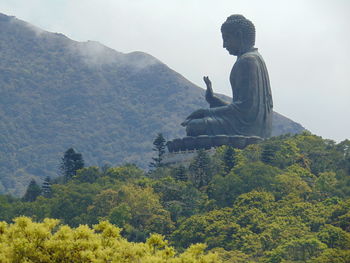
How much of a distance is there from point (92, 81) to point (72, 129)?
26.6 ft

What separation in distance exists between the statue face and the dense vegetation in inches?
185

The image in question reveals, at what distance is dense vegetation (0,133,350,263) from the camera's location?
29.1 m

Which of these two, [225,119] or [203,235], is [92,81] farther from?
[203,235]

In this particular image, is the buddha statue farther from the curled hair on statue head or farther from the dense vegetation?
the dense vegetation

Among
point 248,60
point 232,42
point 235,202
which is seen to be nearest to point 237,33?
point 232,42

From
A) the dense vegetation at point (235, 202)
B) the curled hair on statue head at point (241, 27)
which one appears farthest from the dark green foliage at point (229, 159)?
the curled hair on statue head at point (241, 27)

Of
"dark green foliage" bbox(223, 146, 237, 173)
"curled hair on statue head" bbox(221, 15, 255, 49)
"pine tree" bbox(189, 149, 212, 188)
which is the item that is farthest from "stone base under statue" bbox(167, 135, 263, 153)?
"curled hair on statue head" bbox(221, 15, 255, 49)

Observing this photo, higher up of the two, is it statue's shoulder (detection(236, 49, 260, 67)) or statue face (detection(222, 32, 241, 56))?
statue face (detection(222, 32, 241, 56))

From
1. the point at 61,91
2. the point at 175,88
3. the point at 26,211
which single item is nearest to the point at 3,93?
the point at 61,91

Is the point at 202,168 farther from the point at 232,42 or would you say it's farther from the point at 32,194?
the point at 232,42

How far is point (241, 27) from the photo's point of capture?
43375mm

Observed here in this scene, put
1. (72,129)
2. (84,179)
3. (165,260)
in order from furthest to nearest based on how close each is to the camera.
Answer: (72,129) < (84,179) < (165,260)

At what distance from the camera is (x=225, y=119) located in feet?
139

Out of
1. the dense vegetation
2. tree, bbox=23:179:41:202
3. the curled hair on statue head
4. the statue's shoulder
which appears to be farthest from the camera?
the curled hair on statue head
